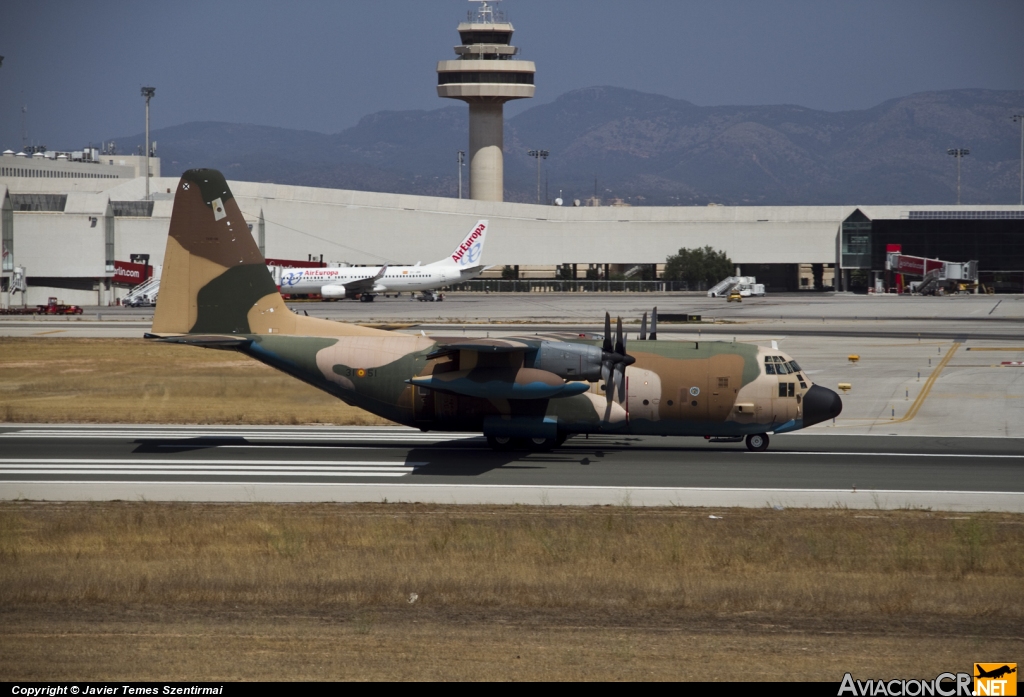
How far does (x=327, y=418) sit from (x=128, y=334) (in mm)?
37585

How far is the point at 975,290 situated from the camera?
13225cm

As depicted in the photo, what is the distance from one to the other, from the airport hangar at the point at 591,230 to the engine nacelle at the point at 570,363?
11286 centimetres

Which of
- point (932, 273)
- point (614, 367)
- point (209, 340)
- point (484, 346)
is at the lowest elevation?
point (614, 367)

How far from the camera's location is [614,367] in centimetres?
2986

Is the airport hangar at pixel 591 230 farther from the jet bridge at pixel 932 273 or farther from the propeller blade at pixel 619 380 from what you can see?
the propeller blade at pixel 619 380

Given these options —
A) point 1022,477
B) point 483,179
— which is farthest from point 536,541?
point 483,179

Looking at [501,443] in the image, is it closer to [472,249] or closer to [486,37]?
[472,249]

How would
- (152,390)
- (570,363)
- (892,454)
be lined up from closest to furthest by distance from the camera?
(570,363) → (892,454) → (152,390)

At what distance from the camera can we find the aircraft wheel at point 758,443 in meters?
31.7

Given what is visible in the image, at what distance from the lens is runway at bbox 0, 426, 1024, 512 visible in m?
25.5

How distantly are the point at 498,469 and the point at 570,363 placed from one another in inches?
151

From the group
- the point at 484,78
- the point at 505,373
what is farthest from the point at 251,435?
the point at 484,78

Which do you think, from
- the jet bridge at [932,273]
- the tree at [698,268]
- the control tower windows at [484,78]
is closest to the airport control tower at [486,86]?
the control tower windows at [484,78]

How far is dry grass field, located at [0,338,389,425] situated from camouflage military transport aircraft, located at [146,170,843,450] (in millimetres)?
7284
